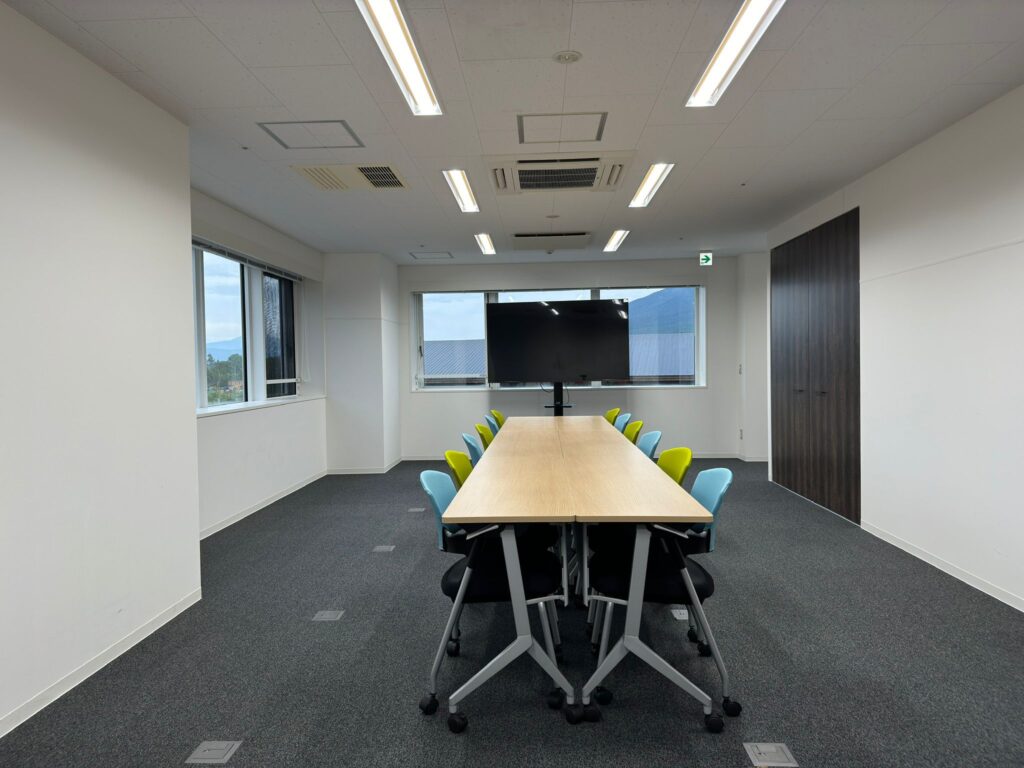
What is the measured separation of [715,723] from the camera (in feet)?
6.26

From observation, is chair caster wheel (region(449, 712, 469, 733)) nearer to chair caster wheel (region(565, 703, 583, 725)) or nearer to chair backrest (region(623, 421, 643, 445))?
chair caster wheel (region(565, 703, 583, 725))

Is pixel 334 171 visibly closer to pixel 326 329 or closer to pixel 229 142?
pixel 229 142

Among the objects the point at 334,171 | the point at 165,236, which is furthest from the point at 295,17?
the point at 334,171

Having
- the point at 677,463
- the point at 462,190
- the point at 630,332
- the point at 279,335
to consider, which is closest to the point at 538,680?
the point at 677,463

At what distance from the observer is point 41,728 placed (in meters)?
2.00

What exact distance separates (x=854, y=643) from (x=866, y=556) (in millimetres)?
1423

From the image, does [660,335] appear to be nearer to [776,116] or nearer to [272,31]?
[776,116]

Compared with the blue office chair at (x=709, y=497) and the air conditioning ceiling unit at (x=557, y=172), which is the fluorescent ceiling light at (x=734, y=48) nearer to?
the air conditioning ceiling unit at (x=557, y=172)

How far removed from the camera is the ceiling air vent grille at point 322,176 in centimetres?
379

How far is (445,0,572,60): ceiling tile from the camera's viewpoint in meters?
2.13

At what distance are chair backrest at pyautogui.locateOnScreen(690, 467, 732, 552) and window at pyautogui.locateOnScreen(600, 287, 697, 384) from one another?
5171mm

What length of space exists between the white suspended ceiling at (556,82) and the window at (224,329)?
781 mm

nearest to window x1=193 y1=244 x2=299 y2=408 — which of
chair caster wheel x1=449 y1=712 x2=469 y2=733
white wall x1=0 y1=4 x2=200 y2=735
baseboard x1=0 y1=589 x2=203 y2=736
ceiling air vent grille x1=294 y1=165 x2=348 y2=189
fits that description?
ceiling air vent grille x1=294 y1=165 x2=348 y2=189

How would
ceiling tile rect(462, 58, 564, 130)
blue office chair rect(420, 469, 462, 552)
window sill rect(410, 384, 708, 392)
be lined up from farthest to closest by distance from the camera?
window sill rect(410, 384, 708, 392)
ceiling tile rect(462, 58, 564, 130)
blue office chair rect(420, 469, 462, 552)
